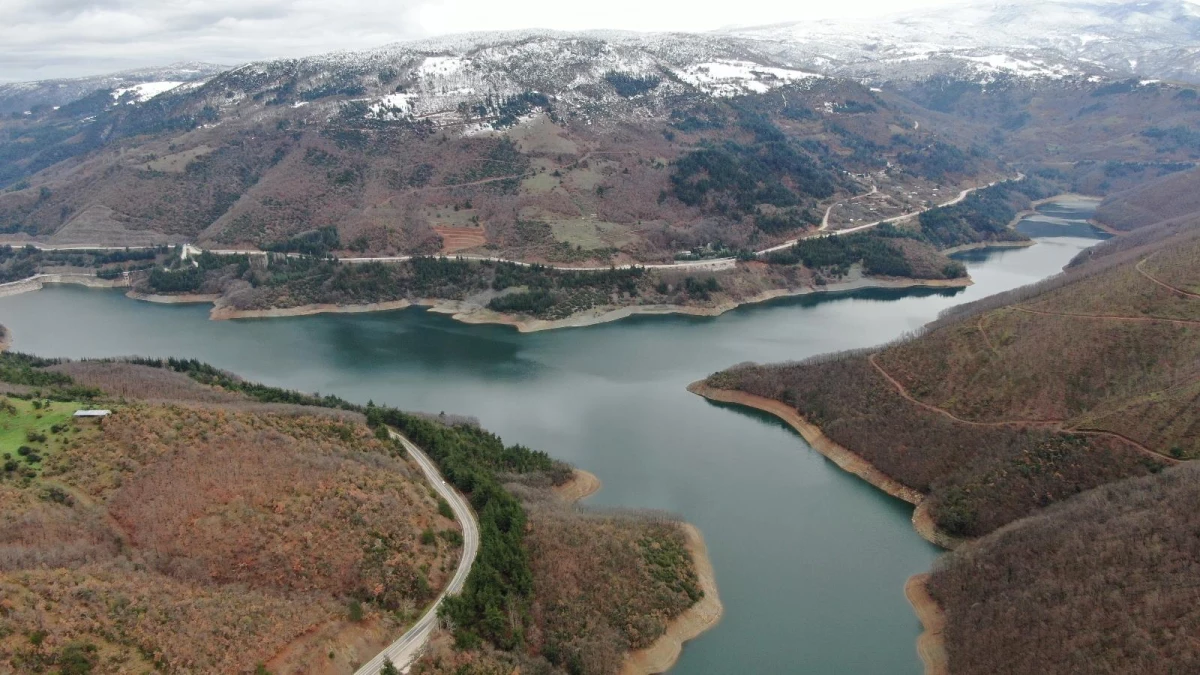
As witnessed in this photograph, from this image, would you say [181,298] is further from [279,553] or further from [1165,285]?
[1165,285]

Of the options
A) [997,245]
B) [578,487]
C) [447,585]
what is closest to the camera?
[447,585]

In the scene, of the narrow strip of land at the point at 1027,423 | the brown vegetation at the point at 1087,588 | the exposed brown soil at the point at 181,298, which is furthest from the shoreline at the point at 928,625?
the exposed brown soil at the point at 181,298

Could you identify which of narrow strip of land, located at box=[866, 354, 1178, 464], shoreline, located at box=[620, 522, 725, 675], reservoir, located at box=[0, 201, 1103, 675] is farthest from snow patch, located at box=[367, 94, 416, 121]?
shoreline, located at box=[620, 522, 725, 675]

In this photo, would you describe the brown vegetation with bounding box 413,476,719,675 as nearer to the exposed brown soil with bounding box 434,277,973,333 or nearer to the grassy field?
the grassy field

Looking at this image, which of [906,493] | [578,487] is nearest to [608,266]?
[578,487]

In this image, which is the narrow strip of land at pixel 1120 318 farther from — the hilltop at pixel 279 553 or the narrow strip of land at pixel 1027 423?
the hilltop at pixel 279 553

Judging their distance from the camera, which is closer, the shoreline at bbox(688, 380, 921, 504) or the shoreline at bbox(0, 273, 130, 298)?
the shoreline at bbox(688, 380, 921, 504)
